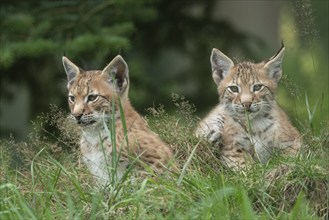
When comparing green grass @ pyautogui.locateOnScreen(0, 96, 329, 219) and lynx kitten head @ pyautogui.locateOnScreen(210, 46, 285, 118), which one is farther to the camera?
lynx kitten head @ pyautogui.locateOnScreen(210, 46, 285, 118)

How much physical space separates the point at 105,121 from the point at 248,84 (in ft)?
4.57

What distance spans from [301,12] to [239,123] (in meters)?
1.37

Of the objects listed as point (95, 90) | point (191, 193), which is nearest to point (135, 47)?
point (95, 90)

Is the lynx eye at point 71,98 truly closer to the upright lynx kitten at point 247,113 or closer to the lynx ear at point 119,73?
the lynx ear at point 119,73

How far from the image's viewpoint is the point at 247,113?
8.93 metres

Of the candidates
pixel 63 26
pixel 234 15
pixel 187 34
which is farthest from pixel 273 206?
pixel 234 15

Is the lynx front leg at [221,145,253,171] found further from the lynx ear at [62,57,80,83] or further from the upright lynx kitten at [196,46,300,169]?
the lynx ear at [62,57,80,83]

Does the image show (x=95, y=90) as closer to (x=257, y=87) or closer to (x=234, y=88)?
(x=234, y=88)

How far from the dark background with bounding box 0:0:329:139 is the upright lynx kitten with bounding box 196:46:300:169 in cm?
39

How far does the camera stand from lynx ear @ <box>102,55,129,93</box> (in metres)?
9.05

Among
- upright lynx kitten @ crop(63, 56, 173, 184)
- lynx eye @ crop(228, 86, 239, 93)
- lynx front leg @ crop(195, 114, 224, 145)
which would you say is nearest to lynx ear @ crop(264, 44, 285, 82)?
lynx eye @ crop(228, 86, 239, 93)

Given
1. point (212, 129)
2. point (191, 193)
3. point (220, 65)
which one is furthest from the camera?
point (220, 65)

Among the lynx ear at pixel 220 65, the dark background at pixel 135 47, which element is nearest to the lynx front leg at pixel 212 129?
the lynx ear at pixel 220 65

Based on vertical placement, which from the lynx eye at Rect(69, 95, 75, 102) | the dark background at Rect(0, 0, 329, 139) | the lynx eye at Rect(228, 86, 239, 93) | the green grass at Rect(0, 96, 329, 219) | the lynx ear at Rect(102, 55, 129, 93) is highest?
the lynx ear at Rect(102, 55, 129, 93)
